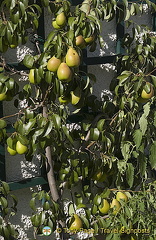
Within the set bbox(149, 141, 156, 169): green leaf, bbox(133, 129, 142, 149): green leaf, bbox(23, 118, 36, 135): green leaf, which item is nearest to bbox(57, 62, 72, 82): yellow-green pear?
bbox(23, 118, 36, 135): green leaf

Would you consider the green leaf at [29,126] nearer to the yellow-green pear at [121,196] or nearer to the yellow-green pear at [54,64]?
the yellow-green pear at [54,64]

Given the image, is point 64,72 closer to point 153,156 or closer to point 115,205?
point 153,156

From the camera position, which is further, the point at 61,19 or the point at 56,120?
the point at 61,19

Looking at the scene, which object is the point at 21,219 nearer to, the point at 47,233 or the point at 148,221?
the point at 47,233

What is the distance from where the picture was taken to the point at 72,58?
2357 mm

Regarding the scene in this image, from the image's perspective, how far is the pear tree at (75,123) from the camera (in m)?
2.44

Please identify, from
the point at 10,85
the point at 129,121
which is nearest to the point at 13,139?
the point at 10,85

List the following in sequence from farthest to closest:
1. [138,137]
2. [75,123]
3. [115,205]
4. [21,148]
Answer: [75,123] → [115,205] → [138,137] → [21,148]

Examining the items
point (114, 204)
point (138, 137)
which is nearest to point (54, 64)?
point (138, 137)

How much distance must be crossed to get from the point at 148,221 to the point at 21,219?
0.81 m

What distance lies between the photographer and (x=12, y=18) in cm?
238

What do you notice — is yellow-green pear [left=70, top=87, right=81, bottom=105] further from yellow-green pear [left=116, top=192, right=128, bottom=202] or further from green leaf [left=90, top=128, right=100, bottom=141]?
yellow-green pear [left=116, top=192, right=128, bottom=202]

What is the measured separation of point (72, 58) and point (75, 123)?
0.78 meters

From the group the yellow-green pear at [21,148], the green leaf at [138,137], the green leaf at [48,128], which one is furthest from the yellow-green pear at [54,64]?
the green leaf at [138,137]
